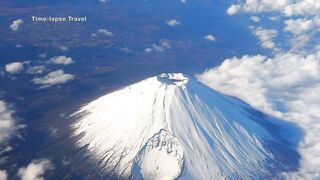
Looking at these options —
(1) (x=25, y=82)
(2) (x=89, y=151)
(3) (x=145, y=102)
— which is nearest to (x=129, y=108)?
(3) (x=145, y=102)

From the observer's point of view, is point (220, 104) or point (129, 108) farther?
point (220, 104)

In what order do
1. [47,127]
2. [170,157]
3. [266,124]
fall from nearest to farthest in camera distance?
[170,157], [47,127], [266,124]

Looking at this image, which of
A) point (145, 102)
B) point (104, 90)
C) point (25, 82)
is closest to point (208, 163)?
point (145, 102)

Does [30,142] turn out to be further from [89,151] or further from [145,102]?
[145,102]

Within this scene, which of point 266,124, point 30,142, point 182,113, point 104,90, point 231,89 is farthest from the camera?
point 231,89

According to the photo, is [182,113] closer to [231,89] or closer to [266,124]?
[266,124]

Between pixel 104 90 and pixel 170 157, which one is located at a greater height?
pixel 104 90
